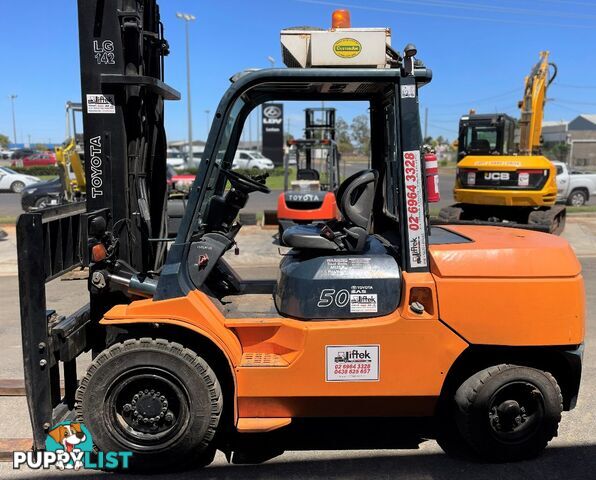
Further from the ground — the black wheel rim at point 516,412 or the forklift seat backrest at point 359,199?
the forklift seat backrest at point 359,199

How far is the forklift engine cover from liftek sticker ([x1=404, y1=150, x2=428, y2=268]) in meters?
0.25

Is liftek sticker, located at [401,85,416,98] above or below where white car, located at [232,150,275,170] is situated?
below

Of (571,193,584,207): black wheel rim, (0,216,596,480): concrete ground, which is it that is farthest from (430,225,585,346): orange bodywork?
(571,193,584,207): black wheel rim

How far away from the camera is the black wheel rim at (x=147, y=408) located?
3.36 metres

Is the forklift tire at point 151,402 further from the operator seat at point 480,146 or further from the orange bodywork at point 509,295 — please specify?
the operator seat at point 480,146

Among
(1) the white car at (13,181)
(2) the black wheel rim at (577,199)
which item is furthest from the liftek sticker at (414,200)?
(1) the white car at (13,181)

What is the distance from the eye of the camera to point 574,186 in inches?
822

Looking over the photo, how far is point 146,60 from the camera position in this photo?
4055 millimetres

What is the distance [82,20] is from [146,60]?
55 cm

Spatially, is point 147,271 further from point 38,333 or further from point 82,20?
point 82,20

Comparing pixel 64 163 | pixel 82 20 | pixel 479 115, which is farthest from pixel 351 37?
pixel 64 163

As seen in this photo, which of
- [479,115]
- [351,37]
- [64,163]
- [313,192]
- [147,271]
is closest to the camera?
[351,37]

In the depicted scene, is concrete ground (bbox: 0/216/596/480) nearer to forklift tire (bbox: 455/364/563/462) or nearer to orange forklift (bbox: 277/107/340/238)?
forklift tire (bbox: 455/364/563/462)

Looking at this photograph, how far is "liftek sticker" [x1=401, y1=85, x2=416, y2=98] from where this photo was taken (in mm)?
3266
